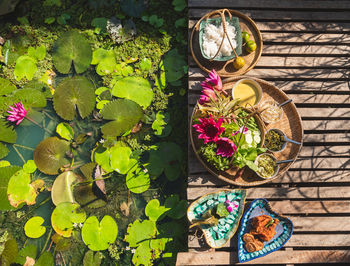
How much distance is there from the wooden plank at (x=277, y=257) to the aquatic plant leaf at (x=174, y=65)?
2.00 m

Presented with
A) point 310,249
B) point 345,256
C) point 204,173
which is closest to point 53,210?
point 204,173

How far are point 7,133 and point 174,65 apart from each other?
220 cm

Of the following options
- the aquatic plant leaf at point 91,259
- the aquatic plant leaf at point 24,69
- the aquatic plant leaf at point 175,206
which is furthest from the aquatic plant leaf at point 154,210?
the aquatic plant leaf at point 24,69

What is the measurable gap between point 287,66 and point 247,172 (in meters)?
1.26

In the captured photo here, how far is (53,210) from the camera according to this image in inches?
107

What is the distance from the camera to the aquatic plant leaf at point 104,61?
2.94 metres

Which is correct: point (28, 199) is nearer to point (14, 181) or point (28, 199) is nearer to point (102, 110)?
point (14, 181)

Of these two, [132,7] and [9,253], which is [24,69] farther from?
[9,253]

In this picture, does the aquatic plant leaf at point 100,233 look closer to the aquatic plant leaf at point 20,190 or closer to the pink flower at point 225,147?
the aquatic plant leaf at point 20,190

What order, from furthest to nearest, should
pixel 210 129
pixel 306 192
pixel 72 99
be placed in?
pixel 72 99, pixel 306 192, pixel 210 129

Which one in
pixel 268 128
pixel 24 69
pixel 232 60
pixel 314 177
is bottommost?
pixel 314 177

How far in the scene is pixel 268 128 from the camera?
2311mm

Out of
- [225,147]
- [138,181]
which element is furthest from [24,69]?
[225,147]

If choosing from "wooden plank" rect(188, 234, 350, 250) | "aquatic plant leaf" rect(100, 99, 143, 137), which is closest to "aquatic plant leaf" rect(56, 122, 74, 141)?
"aquatic plant leaf" rect(100, 99, 143, 137)
